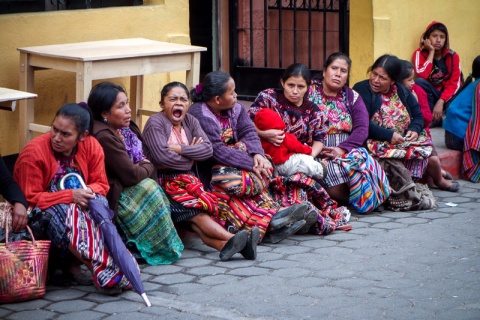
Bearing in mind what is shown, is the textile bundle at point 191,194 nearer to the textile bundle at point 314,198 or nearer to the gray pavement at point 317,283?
the gray pavement at point 317,283

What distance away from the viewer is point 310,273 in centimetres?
564

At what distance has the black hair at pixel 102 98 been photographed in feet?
18.8

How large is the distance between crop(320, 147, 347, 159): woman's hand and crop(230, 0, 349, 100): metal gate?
2.88 metres

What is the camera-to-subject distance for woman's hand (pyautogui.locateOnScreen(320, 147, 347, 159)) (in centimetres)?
717

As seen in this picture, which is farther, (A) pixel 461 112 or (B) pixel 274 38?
(B) pixel 274 38

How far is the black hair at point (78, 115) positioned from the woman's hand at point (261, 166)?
4.72ft

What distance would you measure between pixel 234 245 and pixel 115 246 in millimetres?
947

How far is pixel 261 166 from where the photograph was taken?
643 centimetres

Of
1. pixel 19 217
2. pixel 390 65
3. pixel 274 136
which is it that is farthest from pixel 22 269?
pixel 390 65

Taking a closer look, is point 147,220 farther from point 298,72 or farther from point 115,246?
point 298,72

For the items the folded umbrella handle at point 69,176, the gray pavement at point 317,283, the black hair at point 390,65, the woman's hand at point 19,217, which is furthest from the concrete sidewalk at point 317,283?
the black hair at point 390,65

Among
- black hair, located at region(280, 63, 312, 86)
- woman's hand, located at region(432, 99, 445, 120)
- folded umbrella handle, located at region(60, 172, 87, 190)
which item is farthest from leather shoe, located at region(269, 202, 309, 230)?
woman's hand, located at region(432, 99, 445, 120)

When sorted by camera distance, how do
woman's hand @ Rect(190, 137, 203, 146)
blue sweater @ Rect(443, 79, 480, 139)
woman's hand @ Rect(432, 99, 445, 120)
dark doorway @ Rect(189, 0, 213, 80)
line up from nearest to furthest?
woman's hand @ Rect(190, 137, 203, 146)
blue sweater @ Rect(443, 79, 480, 139)
woman's hand @ Rect(432, 99, 445, 120)
dark doorway @ Rect(189, 0, 213, 80)

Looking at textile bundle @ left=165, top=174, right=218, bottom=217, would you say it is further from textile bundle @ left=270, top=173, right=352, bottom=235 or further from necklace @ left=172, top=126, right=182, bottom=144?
textile bundle @ left=270, top=173, right=352, bottom=235
